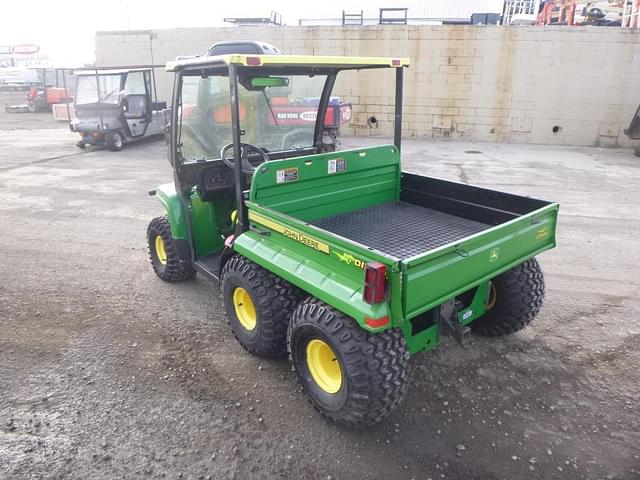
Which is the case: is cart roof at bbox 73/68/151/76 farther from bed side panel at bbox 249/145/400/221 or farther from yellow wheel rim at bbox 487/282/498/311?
yellow wheel rim at bbox 487/282/498/311

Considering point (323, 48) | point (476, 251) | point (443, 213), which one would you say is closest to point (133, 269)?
point (443, 213)

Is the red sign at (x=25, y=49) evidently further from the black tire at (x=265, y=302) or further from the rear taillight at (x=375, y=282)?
the rear taillight at (x=375, y=282)

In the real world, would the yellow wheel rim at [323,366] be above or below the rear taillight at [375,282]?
below

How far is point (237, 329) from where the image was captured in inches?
140

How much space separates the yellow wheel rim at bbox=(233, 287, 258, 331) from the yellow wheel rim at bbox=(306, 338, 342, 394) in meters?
0.63


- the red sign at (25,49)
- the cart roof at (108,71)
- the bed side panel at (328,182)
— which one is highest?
the red sign at (25,49)

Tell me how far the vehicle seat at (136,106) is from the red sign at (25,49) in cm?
5426

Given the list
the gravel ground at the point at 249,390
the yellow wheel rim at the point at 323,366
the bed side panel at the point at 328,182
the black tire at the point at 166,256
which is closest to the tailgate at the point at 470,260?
the yellow wheel rim at the point at 323,366

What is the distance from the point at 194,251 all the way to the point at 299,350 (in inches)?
63.3

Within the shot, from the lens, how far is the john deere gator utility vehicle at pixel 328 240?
2611 mm

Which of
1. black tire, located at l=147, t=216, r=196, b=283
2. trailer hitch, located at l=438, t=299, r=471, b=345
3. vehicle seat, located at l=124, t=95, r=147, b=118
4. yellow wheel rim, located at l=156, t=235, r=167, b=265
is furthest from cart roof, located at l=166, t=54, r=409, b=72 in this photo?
vehicle seat, located at l=124, t=95, r=147, b=118

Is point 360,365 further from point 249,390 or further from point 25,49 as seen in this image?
point 25,49

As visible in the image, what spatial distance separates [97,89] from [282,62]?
10.4 meters

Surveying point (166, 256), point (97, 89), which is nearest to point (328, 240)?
point (166, 256)
